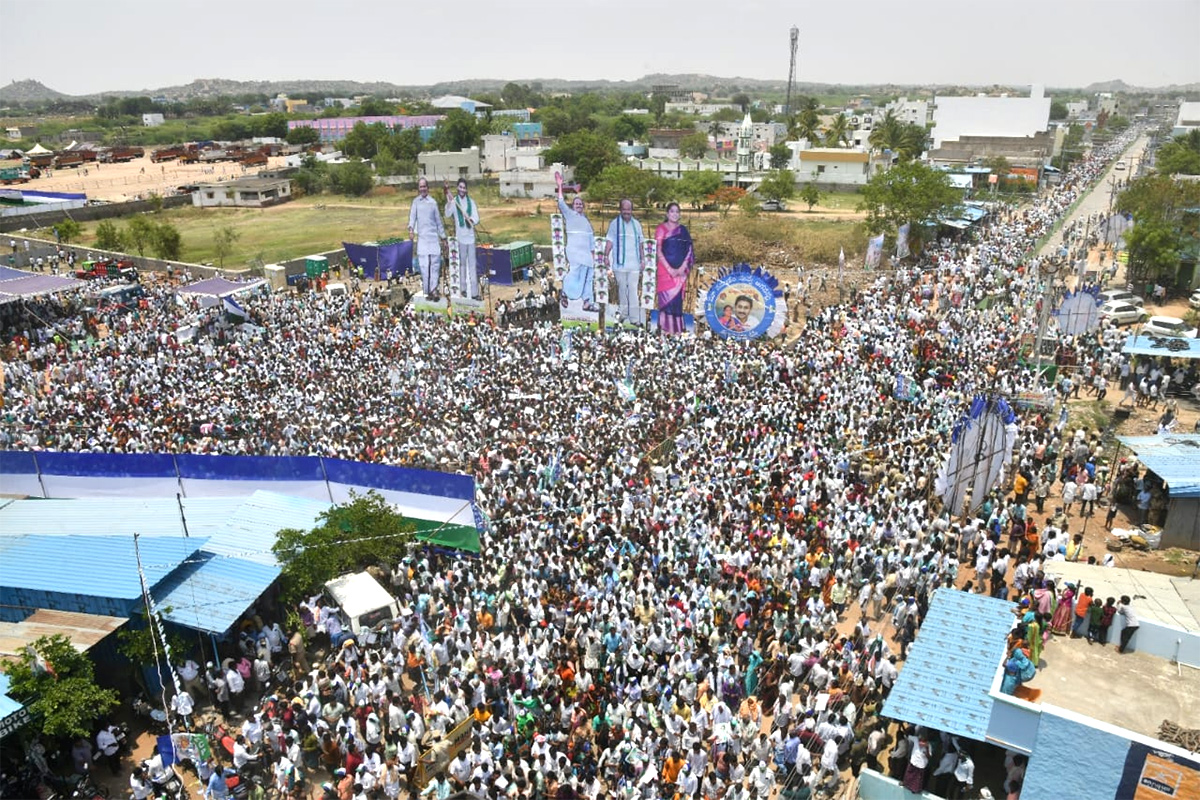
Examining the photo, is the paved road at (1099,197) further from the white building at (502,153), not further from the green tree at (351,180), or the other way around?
the green tree at (351,180)

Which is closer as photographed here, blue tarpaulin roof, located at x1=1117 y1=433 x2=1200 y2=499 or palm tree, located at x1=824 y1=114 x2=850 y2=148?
blue tarpaulin roof, located at x1=1117 y1=433 x2=1200 y2=499

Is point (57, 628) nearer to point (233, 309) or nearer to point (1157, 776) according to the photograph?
point (1157, 776)

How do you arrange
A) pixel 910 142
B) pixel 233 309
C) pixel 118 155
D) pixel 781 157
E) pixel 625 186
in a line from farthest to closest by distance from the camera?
1. pixel 118 155
2. pixel 910 142
3. pixel 781 157
4. pixel 625 186
5. pixel 233 309

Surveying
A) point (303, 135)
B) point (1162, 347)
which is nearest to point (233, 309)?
point (1162, 347)

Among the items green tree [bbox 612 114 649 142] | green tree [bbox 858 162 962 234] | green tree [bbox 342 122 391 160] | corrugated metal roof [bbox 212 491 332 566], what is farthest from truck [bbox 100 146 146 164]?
corrugated metal roof [bbox 212 491 332 566]

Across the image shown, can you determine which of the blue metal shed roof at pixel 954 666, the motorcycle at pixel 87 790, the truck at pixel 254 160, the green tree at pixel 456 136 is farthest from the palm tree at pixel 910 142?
the motorcycle at pixel 87 790

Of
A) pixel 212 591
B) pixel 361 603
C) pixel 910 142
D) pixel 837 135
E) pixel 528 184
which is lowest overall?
pixel 361 603

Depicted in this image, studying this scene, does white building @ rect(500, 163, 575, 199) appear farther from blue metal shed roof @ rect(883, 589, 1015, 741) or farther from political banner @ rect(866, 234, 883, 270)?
blue metal shed roof @ rect(883, 589, 1015, 741)
